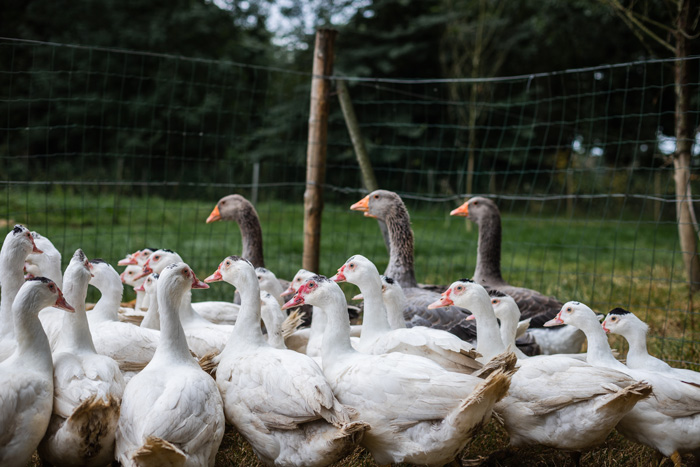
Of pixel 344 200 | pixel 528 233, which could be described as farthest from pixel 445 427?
pixel 344 200

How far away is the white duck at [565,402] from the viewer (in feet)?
11.0

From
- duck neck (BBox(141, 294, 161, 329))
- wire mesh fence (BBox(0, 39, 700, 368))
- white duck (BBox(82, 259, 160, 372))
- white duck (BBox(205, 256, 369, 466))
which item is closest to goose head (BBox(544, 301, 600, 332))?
white duck (BBox(205, 256, 369, 466))

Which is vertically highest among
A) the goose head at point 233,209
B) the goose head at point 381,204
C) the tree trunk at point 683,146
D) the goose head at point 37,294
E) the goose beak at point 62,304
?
the tree trunk at point 683,146

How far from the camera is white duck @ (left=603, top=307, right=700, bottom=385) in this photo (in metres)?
3.92

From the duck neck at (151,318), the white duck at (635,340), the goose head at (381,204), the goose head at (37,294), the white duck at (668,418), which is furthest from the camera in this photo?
the goose head at (381,204)

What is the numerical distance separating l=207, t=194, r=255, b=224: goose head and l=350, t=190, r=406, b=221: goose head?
102 centimetres

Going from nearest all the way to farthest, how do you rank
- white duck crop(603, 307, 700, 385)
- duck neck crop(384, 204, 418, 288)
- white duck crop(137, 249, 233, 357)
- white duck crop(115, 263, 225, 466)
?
1. white duck crop(115, 263, 225, 466)
2. white duck crop(603, 307, 700, 385)
3. white duck crop(137, 249, 233, 357)
4. duck neck crop(384, 204, 418, 288)

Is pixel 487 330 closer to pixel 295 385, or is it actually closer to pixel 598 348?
pixel 598 348

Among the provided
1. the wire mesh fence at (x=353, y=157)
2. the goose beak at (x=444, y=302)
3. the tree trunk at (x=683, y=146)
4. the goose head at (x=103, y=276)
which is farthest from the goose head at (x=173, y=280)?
the wire mesh fence at (x=353, y=157)

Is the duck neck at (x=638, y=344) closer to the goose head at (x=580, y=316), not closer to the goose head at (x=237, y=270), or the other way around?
the goose head at (x=580, y=316)

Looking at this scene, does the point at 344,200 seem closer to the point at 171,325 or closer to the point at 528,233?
the point at 528,233

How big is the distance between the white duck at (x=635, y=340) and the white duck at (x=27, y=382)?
10.5 ft

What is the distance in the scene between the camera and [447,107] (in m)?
20.9

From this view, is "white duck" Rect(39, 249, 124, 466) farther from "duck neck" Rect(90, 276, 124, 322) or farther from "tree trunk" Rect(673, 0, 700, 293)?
"tree trunk" Rect(673, 0, 700, 293)
